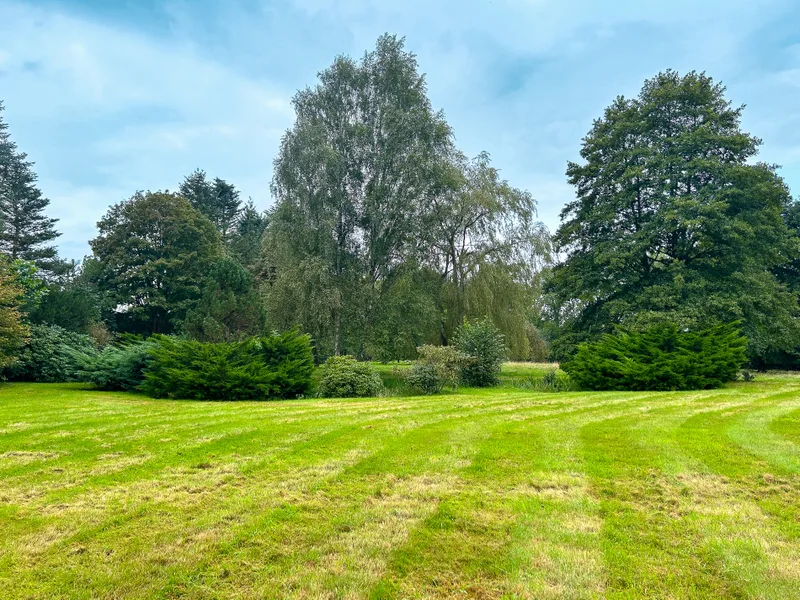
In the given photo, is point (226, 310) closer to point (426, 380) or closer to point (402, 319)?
point (402, 319)

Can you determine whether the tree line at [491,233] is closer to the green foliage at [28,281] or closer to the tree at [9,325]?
the green foliage at [28,281]

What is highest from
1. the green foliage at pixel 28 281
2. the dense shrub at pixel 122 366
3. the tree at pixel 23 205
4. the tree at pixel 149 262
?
the tree at pixel 23 205

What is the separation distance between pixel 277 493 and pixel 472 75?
14.4 metres

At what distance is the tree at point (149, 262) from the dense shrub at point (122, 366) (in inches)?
499

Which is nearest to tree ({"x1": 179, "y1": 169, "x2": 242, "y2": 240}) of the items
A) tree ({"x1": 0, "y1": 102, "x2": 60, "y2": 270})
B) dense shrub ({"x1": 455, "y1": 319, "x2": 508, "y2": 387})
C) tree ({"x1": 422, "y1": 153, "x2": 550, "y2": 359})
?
tree ({"x1": 0, "y1": 102, "x2": 60, "y2": 270})

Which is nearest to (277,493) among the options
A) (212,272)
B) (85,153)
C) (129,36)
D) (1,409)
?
(1,409)

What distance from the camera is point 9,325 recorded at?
12.6 metres

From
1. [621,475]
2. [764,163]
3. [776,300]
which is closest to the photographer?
[621,475]

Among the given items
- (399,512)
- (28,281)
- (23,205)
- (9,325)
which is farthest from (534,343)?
(23,205)

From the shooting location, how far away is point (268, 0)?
11.2m

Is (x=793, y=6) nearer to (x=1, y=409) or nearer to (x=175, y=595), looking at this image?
(x=175, y=595)

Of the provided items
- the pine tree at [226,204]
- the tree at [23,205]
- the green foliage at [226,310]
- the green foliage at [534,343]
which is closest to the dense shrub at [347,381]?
the green foliage at [534,343]

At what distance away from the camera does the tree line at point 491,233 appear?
16.5 metres

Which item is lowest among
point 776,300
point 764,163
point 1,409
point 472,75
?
point 1,409
